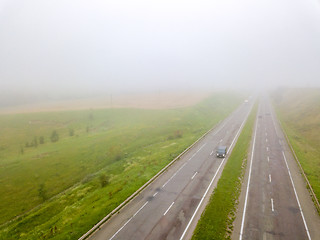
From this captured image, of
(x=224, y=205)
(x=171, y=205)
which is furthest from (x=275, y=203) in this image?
(x=171, y=205)

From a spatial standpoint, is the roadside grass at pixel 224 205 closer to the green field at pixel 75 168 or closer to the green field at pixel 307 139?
the green field at pixel 307 139

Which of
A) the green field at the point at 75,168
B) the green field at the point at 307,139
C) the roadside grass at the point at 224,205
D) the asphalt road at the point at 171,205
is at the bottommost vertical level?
the green field at the point at 75,168

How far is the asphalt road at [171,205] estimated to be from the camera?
18.2 meters

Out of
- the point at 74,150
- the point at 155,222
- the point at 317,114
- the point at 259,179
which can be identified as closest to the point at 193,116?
the point at 317,114

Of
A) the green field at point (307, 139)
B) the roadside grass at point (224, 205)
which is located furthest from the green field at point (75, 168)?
the green field at point (307, 139)

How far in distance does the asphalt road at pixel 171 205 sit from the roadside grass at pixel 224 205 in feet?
2.77

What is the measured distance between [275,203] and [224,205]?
6173 mm

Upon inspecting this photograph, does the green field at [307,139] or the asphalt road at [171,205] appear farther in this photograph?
the green field at [307,139]

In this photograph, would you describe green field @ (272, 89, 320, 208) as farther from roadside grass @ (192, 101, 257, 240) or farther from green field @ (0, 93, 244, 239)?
green field @ (0, 93, 244, 239)

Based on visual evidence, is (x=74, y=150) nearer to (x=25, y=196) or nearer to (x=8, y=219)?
(x=25, y=196)

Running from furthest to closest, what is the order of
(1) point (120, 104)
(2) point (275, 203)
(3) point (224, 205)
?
(1) point (120, 104) → (2) point (275, 203) → (3) point (224, 205)

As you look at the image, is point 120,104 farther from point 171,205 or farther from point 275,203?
point 275,203

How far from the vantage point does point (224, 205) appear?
21.5 metres

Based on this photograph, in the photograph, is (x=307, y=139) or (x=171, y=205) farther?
(x=307, y=139)
